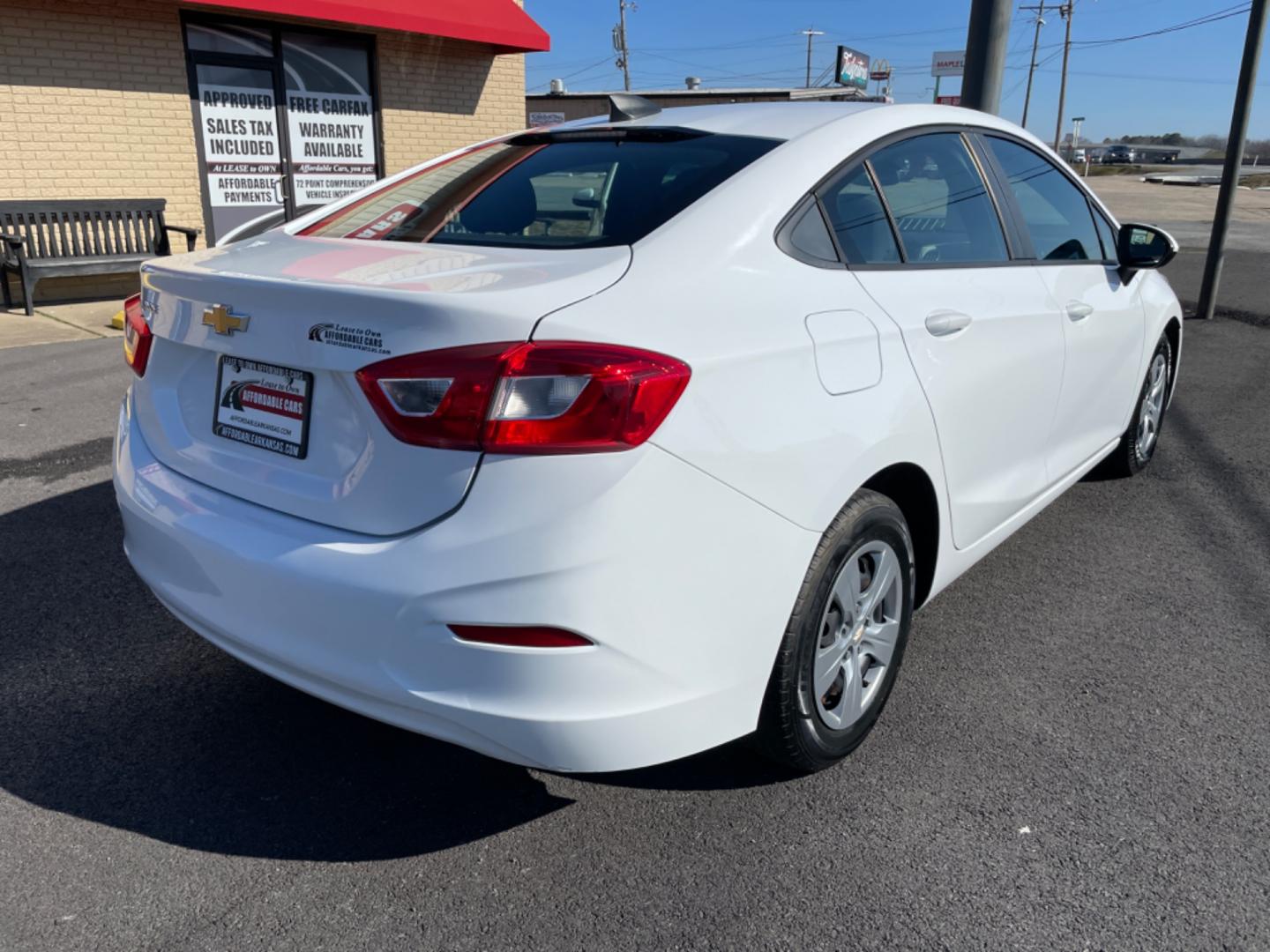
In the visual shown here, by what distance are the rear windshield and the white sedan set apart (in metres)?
0.01

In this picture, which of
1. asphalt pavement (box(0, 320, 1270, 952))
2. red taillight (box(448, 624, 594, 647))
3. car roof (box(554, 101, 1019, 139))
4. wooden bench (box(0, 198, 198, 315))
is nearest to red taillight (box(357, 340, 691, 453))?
red taillight (box(448, 624, 594, 647))

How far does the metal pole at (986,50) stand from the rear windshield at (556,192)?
5175mm

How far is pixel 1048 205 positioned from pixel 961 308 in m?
1.23

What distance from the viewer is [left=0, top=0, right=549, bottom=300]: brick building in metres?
9.82

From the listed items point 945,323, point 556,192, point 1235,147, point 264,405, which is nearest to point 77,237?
point 556,192

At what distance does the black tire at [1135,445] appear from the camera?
4.81m

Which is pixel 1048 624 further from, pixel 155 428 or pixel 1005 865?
pixel 155 428

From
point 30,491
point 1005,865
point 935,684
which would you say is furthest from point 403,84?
point 1005,865

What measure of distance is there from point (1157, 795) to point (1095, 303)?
6.25 feet

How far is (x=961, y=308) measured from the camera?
2.93 meters

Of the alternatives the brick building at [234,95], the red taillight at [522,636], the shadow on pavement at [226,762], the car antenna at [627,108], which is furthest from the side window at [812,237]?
the brick building at [234,95]

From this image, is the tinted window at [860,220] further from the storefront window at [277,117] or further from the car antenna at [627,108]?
the storefront window at [277,117]

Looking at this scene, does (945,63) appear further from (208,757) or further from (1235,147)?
(208,757)

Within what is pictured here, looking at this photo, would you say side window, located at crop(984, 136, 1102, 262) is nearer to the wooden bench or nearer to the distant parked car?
the wooden bench
